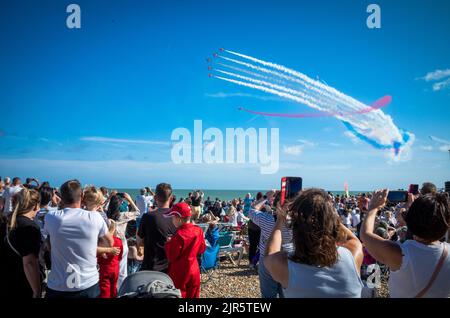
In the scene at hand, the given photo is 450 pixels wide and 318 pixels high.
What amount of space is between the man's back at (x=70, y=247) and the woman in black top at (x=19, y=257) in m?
0.14

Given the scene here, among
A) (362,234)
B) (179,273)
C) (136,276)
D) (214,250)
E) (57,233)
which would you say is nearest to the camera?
(362,234)

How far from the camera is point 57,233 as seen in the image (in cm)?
284

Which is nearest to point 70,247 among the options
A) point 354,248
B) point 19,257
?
point 19,257

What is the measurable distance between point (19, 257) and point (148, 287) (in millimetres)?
1551

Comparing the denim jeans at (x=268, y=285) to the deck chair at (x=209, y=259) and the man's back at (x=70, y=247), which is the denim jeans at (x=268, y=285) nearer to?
the man's back at (x=70, y=247)

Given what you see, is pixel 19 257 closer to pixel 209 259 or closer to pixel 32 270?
pixel 32 270

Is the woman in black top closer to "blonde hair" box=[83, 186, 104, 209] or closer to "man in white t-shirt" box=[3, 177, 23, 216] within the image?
"blonde hair" box=[83, 186, 104, 209]

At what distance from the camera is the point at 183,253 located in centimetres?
351

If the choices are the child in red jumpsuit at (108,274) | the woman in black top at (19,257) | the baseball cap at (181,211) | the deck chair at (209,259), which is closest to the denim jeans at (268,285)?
the baseball cap at (181,211)

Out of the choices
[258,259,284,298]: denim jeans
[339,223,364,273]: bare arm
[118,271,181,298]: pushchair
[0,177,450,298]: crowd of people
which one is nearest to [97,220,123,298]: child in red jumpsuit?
[0,177,450,298]: crowd of people

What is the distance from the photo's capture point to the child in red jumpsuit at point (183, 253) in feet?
11.4
